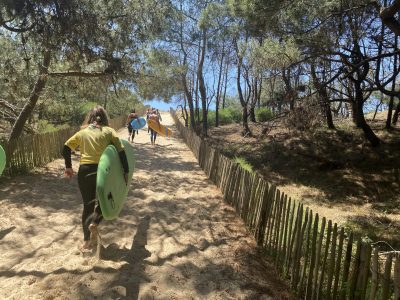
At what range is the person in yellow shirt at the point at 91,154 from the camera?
4230 mm

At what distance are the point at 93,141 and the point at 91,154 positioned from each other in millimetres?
153

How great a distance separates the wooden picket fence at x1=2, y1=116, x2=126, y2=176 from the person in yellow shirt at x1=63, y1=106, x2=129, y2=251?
175 inches

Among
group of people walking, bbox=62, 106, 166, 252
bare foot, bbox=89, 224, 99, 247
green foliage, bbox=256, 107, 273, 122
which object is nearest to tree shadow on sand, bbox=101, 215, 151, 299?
bare foot, bbox=89, 224, 99, 247

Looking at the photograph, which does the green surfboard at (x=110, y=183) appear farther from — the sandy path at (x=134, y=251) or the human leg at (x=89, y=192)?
the sandy path at (x=134, y=251)

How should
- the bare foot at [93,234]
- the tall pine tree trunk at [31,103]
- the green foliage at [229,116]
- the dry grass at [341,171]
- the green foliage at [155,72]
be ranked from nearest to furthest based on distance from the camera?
the bare foot at [93,234] → the dry grass at [341,171] → the tall pine tree trunk at [31,103] → the green foliage at [155,72] → the green foliage at [229,116]

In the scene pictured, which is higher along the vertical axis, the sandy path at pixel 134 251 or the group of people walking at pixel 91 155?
the group of people walking at pixel 91 155

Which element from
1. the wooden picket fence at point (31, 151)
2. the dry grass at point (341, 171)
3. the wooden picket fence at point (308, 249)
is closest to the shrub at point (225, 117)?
the dry grass at point (341, 171)

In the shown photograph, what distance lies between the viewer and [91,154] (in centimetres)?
423

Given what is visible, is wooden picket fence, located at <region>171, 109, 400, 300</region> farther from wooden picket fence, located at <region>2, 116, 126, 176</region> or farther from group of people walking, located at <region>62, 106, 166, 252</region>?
wooden picket fence, located at <region>2, 116, 126, 176</region>

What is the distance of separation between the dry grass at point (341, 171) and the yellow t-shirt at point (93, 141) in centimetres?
569

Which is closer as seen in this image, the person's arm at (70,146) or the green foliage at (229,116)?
the person's arm at (70,146)

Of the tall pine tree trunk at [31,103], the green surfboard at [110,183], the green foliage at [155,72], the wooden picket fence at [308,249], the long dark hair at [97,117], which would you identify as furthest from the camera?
the green foliage at [155,72]

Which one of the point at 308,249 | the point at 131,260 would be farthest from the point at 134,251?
the point at 308,249

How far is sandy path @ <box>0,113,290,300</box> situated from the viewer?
3.75 m
